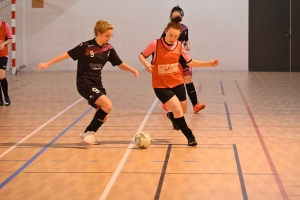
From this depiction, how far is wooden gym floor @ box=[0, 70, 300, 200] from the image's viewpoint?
4.88 m

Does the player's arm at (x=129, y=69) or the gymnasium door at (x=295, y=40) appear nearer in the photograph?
the player's arm at (x=129, y=69)

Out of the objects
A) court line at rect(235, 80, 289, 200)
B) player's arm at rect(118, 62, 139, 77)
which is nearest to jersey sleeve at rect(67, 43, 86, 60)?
player's arm at rect(118, 62, 139, 77)

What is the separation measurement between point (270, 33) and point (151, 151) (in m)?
10.9

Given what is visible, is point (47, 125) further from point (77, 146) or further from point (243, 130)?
point (243, 130)

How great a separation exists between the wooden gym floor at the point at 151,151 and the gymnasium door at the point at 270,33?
16.6 feet

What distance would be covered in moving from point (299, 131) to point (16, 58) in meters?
11.8

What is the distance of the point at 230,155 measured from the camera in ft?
20.2

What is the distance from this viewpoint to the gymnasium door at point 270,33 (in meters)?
16.2

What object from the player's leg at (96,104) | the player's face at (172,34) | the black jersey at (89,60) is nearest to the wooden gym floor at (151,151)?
the player's leg at (96,104)

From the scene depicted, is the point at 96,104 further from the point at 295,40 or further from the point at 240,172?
the point at 295,40

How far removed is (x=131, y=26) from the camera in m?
16.9

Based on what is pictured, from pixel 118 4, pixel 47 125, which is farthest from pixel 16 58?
pixel 47 125

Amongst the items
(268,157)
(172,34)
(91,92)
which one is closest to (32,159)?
(91,92)

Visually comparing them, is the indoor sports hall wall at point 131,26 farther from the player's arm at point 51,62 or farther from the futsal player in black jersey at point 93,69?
the player's arm at point 51,62
